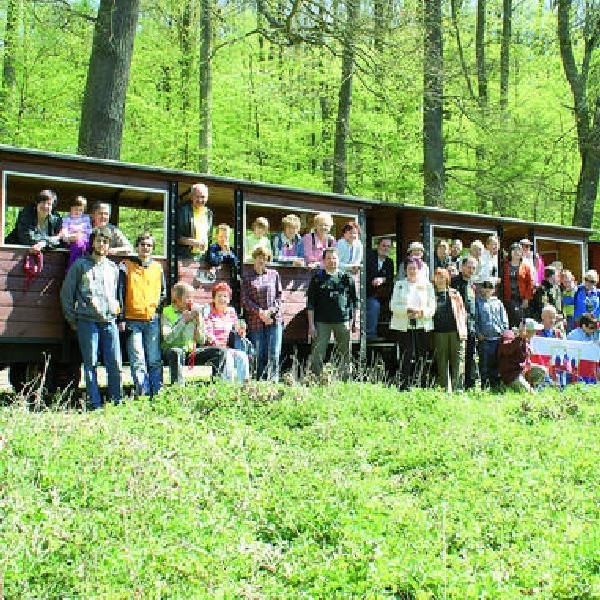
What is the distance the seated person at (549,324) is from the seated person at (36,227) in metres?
7.49

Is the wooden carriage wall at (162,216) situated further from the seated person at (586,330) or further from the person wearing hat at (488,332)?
the seated person at (586,330)

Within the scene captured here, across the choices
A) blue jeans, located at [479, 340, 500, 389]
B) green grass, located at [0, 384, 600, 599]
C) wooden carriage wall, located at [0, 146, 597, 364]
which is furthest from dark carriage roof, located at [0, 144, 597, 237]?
green grass, located at [0, 384, 600, 599]

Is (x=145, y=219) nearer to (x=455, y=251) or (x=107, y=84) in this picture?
(x=107, y=84)

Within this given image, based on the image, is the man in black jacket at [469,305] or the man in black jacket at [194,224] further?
the man in black jacket at [469,305]

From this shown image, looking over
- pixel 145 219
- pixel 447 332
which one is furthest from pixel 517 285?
pixel 145 219

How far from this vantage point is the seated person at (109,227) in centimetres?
884

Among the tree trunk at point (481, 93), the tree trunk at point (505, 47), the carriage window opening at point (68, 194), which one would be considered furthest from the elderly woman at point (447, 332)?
the tree trunk at point (505, 47)

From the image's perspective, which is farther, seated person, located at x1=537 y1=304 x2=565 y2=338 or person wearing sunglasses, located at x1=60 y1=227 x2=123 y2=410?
seated person, located at x1=537 y1=304 x2=565 y2=338

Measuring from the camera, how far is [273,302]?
9.76 m

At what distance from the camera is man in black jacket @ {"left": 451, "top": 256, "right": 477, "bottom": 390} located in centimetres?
1152

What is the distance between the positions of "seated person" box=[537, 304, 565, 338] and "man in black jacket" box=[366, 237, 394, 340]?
7.97 ft

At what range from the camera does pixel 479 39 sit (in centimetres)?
2567

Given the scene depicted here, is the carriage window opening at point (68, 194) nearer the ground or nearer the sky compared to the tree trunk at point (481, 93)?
nearer the ground

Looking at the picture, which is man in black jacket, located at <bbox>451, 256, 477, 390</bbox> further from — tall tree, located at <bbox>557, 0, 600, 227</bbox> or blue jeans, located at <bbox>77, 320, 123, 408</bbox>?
tall tree, located at <bbox>557, 0, 600, 227</bbox>
